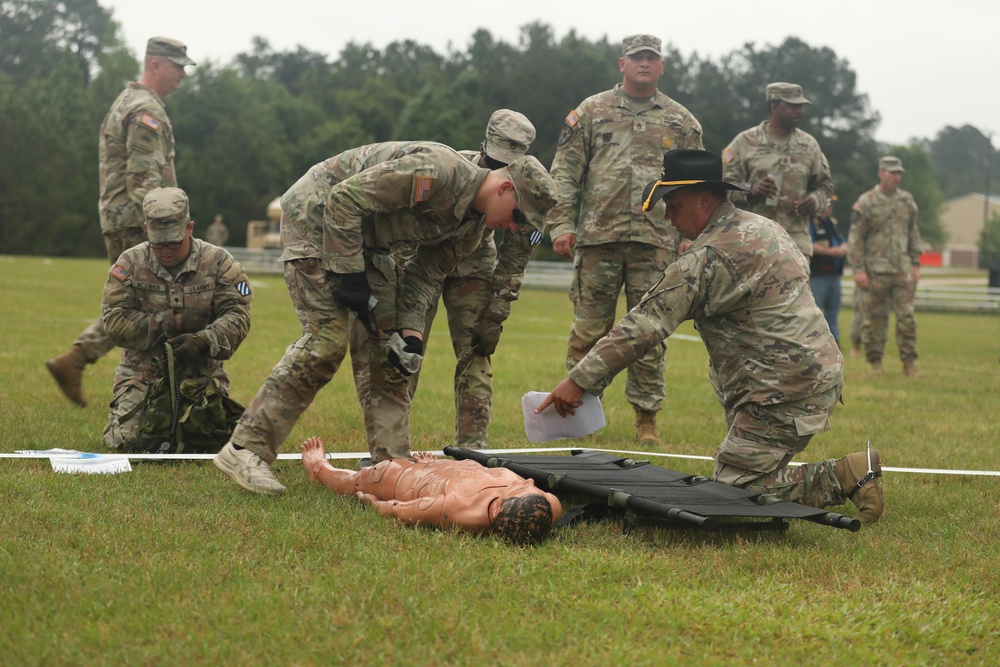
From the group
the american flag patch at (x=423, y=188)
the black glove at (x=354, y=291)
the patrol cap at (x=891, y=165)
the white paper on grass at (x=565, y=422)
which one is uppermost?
the patrol cap at (x=891, y=165)

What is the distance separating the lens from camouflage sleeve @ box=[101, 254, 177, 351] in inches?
267

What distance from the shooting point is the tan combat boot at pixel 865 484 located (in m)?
5.27

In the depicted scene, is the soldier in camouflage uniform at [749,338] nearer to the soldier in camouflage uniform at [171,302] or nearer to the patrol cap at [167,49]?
the soldier in camouflage uniform at [171,302]

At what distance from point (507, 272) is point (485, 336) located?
41 centimetres

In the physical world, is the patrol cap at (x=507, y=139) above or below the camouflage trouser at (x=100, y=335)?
above

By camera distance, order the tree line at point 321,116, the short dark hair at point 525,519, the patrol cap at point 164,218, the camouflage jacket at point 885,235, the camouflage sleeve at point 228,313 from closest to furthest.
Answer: the short dark hair at point 525,519, the patrol cap at point 164,218, the camouflage sleeve at point 228,313, the camouflage jacket at point 885,235, the tree line at point 321,116

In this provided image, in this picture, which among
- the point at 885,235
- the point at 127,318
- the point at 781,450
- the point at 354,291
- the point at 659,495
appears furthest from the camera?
the point at 885,235

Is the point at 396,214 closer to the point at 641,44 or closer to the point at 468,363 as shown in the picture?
the point at 468,363

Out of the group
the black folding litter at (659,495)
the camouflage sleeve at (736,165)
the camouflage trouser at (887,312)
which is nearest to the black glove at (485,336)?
the black folding litter at (659,495)

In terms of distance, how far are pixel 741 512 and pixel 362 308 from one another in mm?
1973

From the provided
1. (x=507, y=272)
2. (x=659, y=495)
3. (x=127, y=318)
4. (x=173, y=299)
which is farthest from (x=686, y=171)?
(x=127, y=318)

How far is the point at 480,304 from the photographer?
6445mm

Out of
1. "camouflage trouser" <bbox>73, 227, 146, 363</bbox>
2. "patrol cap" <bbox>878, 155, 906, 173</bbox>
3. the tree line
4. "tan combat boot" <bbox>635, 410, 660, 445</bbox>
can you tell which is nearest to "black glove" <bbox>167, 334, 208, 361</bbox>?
"camouflage trouser" <bbox>73, 227, 146, 363</bbox>

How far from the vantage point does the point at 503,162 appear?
6066mm
